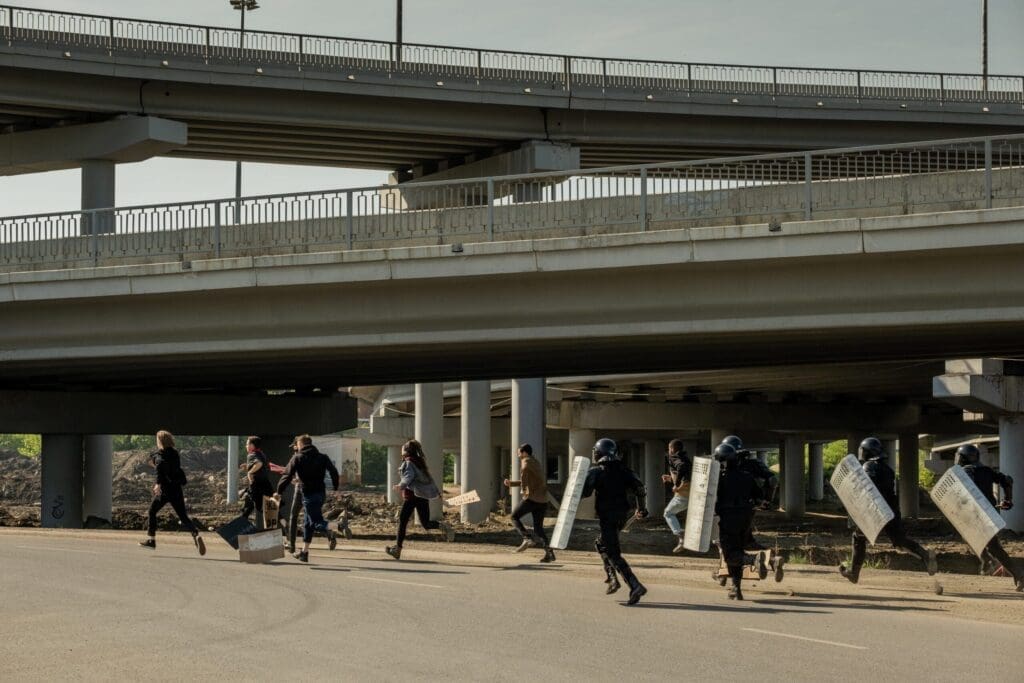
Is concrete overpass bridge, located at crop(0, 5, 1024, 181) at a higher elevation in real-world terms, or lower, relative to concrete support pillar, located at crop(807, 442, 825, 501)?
higher

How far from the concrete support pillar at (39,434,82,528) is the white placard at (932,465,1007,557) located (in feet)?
94.9

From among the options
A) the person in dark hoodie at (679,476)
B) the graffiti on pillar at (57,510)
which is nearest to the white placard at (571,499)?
the person in dark hoodie at (679,476)

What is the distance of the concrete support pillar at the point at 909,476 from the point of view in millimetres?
68438

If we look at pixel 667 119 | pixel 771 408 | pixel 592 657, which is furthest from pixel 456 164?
pixel 592 657

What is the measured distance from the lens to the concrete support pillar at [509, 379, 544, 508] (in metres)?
39.9

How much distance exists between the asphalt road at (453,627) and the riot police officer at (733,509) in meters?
0.38

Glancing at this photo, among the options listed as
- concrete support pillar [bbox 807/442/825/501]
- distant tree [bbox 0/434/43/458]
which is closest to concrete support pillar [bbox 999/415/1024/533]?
concrete support pillar [bbox 807/442/825/501]

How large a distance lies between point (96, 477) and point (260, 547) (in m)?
26.6

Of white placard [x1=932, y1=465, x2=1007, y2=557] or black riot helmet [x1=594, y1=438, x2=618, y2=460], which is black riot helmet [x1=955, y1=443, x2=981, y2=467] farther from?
black riot helmet [x1=594, y1=438, x2=618, y2=460]

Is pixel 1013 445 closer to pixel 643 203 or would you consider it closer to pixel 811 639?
pixel 643 203

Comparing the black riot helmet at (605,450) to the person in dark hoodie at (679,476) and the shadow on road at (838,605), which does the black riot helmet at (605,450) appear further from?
the person in dark hoodie at (679,476)

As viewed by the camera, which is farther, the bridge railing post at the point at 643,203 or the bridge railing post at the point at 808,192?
the bridge railing post at the point at 643,203

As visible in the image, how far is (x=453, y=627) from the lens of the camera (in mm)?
13227

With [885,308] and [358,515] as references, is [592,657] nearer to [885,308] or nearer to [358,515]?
[885,308]
